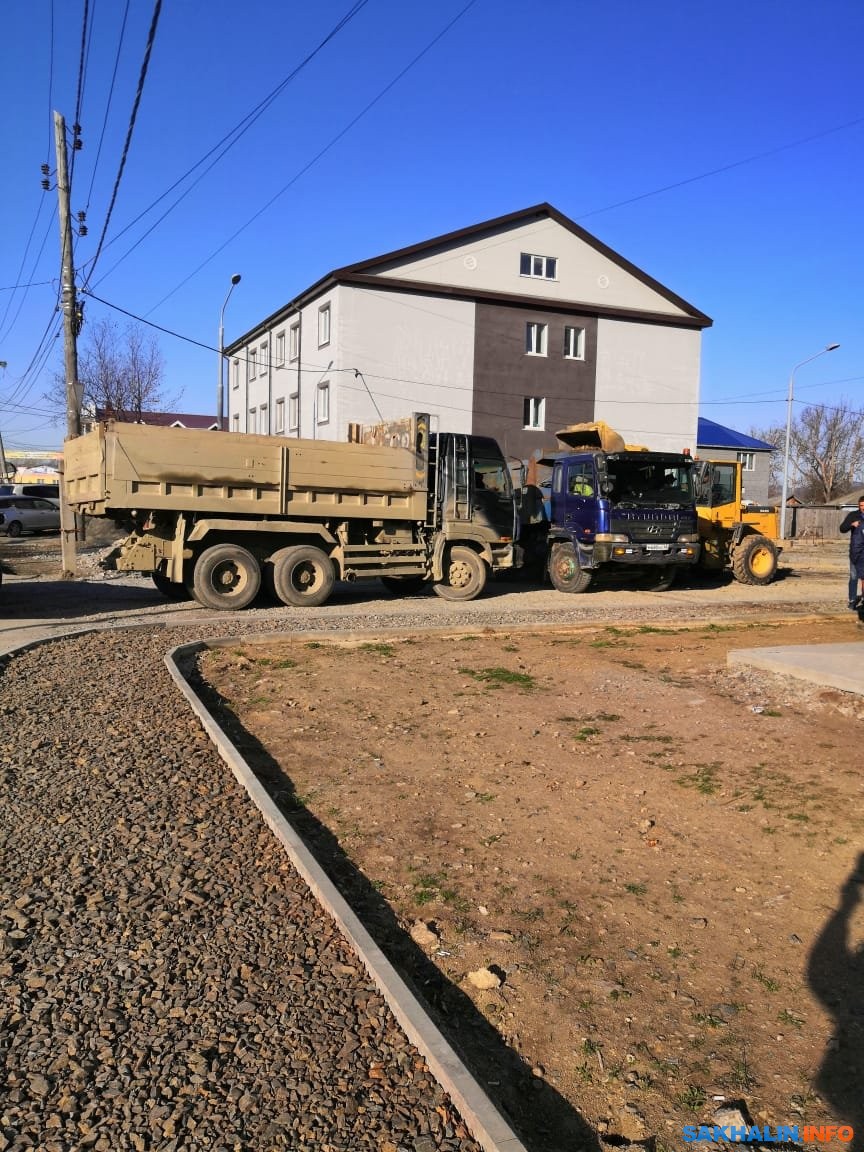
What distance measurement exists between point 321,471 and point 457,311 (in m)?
21.4

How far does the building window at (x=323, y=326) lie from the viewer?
32938 mm

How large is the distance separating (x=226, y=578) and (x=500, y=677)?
6230 millimetres

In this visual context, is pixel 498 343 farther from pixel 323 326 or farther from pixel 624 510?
pixel 624 510

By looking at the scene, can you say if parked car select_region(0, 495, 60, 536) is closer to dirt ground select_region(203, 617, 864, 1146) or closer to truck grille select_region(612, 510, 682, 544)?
truck grille select_region(612, 510, 682, 544)

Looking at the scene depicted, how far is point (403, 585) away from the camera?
54.0 feet

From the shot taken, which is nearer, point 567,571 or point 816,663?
point 816,663

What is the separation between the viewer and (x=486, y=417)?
33812 millimetres

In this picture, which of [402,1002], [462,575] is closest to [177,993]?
[402,1002]

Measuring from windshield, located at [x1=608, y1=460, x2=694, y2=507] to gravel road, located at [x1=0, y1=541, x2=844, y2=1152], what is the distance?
36.6 feet

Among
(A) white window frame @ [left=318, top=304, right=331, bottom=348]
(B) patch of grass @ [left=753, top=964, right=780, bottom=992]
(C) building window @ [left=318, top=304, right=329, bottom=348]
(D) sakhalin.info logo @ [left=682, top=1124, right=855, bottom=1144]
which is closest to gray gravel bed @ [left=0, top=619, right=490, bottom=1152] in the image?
(D) sakhalin.info logo @ [left=682, top=1124, right=855, bottom=1144]

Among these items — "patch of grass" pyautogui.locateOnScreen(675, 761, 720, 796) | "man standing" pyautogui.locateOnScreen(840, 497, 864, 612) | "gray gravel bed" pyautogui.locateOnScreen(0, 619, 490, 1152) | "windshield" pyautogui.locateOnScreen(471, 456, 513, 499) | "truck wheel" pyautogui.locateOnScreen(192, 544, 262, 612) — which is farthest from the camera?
"windshield" pyautogui.locateOnScreen(471, 456, 513, 499)

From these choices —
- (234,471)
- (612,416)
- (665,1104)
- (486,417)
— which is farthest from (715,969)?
(612,416)

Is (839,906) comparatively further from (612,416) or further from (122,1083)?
(612,416)

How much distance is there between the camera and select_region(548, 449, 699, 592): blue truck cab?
15.9 meters
